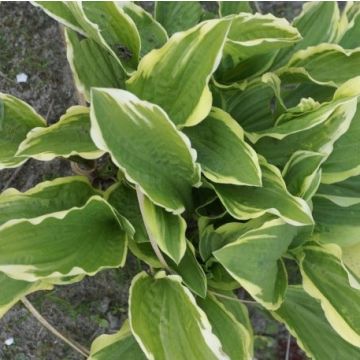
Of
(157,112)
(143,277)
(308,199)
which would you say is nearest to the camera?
(157,112)

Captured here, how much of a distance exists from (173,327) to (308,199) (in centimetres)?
30

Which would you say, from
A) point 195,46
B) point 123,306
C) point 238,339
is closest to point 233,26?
point 195,46

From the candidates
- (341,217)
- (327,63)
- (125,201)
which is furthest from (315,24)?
(125,201)

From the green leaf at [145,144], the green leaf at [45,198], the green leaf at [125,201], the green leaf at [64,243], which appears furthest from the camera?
the green leaf at [125,201]

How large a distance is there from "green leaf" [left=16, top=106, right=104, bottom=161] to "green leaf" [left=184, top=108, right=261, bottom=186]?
17cm

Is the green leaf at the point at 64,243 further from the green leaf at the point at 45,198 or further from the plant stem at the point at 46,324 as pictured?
the plant stem at the point at 46,324

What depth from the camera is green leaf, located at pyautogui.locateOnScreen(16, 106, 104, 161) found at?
0.94 metres

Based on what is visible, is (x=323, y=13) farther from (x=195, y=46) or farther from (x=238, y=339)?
A: (x=238, y=339)

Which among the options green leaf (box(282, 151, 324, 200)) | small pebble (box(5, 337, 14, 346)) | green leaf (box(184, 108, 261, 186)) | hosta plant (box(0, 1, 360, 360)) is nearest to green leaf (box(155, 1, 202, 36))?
hosta plant (box(0, 1, 360, 360))

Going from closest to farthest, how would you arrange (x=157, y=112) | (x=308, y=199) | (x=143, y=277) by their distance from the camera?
(x=157, y=112)
(x=308, y=199)
(x=143, y=277)

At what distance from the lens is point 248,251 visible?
869 millimetres

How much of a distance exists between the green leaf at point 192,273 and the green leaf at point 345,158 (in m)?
0.26

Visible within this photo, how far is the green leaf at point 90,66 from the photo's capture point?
3.25 ft

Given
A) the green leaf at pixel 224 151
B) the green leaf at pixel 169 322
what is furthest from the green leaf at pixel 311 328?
the green leaf at pixel 224 151
